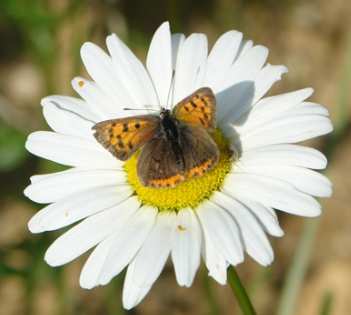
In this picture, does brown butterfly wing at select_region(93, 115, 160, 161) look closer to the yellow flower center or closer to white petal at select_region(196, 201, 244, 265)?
the yellow flower center

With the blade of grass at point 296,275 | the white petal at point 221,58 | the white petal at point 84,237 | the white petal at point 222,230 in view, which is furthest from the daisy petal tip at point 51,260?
the blade of grass at point 296,275

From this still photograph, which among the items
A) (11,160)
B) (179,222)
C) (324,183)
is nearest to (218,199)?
(179,222)

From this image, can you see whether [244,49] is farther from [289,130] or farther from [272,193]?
→ [272,193]

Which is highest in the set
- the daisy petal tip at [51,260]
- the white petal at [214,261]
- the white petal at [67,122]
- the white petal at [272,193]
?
Answer: the white petal at [67,122]

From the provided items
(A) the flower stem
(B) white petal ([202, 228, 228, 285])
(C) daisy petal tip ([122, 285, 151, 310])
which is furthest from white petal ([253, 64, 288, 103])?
(C) daisy petal tip ([122, 285, 151, 310])

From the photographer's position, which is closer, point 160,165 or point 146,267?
point 146,267

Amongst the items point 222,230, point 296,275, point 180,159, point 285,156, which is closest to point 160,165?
point 180,159

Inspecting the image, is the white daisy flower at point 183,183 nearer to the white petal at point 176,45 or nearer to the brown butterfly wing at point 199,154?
the white petal at point 176,45
